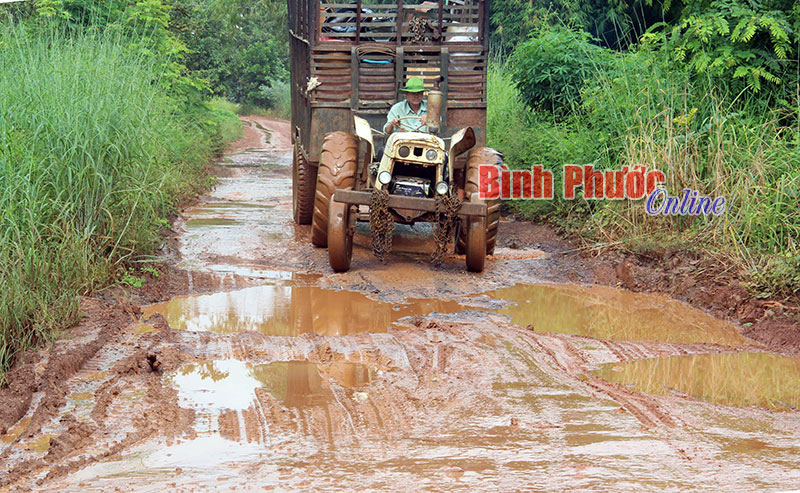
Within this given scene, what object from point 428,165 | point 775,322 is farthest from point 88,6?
point 775,322

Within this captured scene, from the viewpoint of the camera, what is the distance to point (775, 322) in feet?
23.0

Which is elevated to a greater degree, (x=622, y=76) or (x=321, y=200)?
(x=622, y=76)

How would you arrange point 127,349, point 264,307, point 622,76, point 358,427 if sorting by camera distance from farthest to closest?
point 622,76, point 264,307, point 127,349, point 358,427

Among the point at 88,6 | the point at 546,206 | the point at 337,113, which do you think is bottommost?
the point at 546,206

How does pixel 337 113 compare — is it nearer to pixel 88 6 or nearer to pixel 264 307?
pixel 264 307

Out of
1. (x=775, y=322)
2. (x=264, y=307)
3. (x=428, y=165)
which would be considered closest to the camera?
(x=775, y=322)

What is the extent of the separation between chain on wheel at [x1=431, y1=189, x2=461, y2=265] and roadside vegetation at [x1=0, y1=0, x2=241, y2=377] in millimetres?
2641

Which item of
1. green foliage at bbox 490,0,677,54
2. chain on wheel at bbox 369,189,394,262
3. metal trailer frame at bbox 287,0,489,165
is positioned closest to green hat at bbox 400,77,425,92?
metal trailer frame at bbox 287,0,489,165

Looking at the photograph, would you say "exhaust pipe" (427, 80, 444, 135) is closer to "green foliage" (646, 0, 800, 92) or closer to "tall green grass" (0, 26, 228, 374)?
"tall green grass" (0, 26, 228, 374)

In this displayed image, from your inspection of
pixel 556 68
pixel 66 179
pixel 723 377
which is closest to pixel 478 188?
pixel 723 377

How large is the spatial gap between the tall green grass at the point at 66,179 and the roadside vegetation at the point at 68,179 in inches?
0.4

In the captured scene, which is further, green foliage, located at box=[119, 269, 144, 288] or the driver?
the driver

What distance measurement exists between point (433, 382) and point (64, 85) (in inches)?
178

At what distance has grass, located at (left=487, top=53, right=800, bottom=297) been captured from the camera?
7914 mm
